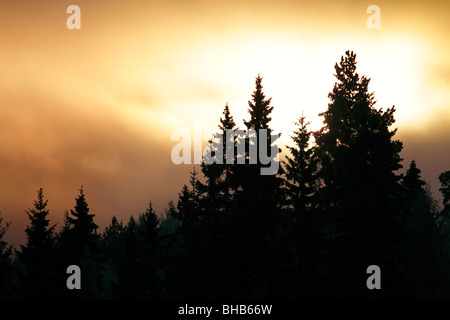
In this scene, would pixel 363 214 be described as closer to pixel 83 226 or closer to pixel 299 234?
pixel 299 234

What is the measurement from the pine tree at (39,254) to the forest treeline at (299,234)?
0.09 metres

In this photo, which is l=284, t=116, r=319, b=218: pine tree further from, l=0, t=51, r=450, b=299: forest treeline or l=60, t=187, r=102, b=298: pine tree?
l=60, t=187, r=102, b=298: pine tree

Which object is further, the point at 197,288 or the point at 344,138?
the point at 197,288

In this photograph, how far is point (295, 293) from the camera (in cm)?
3416

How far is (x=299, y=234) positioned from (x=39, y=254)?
22.6 meters

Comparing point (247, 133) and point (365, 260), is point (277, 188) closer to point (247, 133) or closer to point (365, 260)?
point (247, 133)

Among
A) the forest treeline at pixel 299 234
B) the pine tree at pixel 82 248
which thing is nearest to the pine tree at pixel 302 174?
the forest treeline at pixel 299 234

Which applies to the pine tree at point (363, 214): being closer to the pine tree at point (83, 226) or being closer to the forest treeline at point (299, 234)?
the forest treeline at point (299, 234)

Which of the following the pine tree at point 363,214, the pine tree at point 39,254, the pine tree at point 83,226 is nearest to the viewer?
the pine tree at point 363,214

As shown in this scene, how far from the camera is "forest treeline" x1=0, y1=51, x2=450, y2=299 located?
2770 centimetres

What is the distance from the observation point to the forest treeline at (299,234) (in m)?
27.7

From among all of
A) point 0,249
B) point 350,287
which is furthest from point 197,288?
point 0,249
